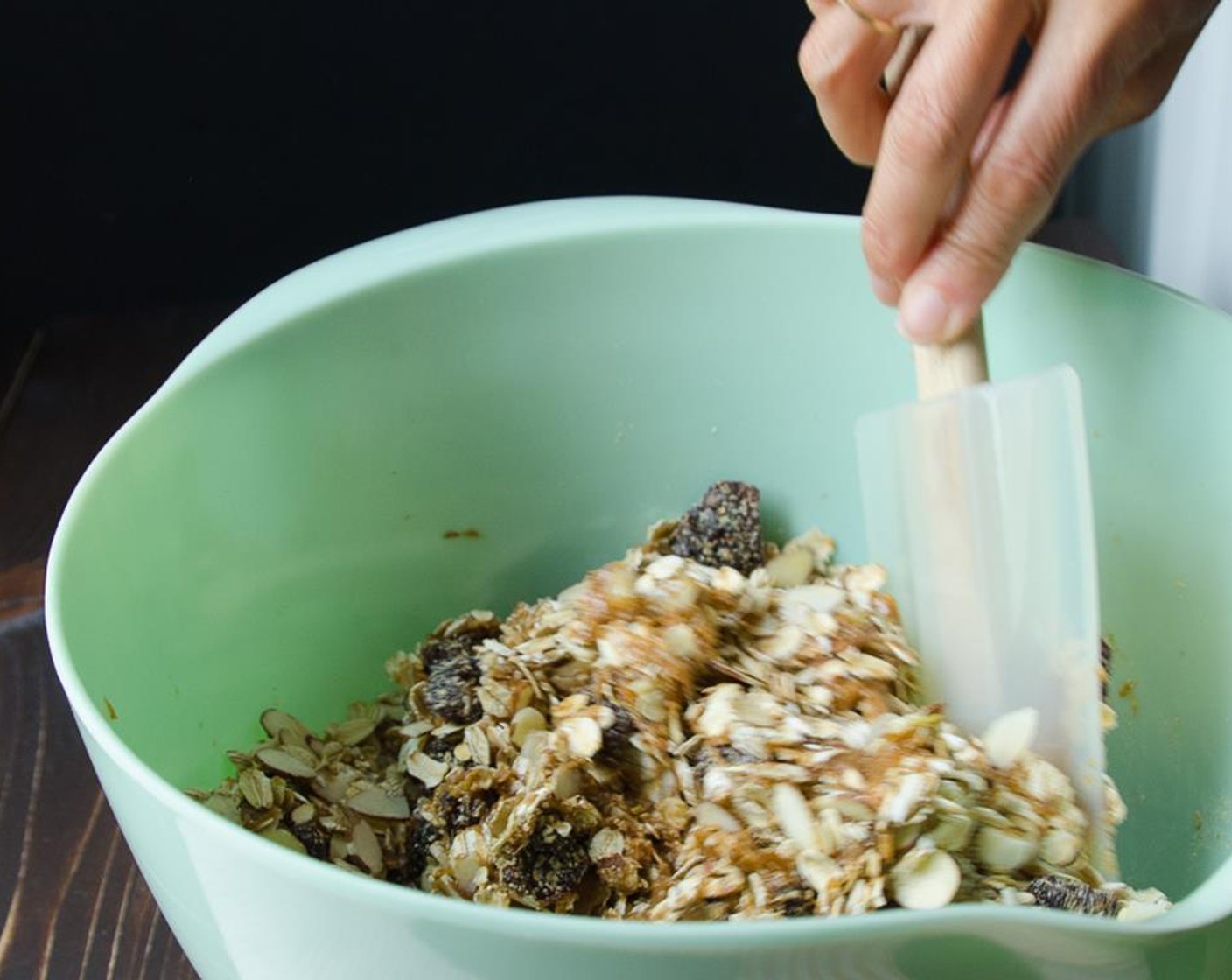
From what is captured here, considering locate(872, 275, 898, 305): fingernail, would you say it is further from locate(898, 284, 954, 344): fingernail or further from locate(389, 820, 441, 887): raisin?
locate(389, 820, 441, 887): raisin

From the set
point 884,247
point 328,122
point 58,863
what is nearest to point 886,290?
point 884,247

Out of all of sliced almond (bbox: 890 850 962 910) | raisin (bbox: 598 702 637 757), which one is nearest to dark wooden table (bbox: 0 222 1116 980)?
raisin (bbox: 598 702 637 757)

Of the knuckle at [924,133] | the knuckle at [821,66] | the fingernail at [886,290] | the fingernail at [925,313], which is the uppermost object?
the knuckle at [821,66]

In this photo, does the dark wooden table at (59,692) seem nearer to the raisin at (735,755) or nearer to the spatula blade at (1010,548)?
the raisin at (735,755)

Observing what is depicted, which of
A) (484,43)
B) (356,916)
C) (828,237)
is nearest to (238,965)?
(356,916)

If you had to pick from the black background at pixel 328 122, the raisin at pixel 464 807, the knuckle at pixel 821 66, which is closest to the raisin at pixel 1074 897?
the raisin at pixel 464 807

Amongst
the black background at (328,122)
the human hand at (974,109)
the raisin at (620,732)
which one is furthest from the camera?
Result: the black background at (328,122)
